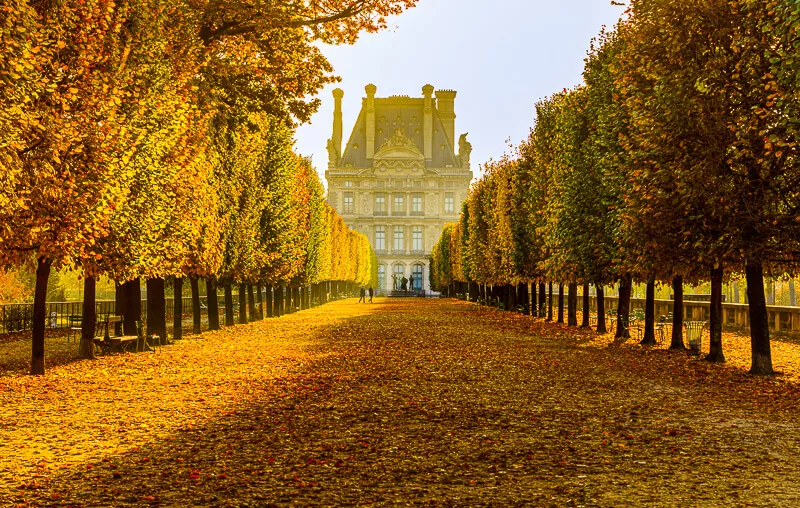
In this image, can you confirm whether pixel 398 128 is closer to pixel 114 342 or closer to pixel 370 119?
pixel 370 119

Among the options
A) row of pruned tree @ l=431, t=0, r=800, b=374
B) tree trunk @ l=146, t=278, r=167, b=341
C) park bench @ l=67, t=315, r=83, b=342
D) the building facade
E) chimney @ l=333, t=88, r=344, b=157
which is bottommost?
park bench @ l=67, t=315, r=83, b=342

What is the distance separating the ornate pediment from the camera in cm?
15062

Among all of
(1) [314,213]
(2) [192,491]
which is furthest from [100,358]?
(1) [314,213]

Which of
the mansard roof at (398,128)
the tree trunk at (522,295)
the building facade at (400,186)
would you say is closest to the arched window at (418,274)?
the building facade at (400,186)

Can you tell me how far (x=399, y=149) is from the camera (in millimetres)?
151250

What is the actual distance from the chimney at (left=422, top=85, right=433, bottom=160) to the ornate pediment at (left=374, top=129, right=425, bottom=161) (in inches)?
166

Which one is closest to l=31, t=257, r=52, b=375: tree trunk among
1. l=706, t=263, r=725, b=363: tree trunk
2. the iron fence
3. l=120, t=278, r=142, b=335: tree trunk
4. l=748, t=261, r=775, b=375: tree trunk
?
l=120, t=278, r=142, b=335: tree trunk

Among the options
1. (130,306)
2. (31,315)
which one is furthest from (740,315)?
(31,315)

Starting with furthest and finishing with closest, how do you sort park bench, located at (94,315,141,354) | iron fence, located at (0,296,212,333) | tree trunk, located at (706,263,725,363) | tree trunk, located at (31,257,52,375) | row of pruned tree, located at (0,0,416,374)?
1. iron fence, located at (0,296,212,333)
2. park bench, located at (94,315,141,354)
3. tree trunk, located at (706,263,725,363)
4. tree trunk, located at (31,257,52,375)
5. row of pruned tree, located at (0,0,416,374)

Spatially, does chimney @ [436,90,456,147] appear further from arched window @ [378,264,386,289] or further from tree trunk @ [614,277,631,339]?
tree trunk @ [614,277,631,339]

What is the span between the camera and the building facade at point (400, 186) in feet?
504

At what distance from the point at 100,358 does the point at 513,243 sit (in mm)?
26306

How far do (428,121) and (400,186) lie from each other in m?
11.8

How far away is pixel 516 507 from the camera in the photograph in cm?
765
